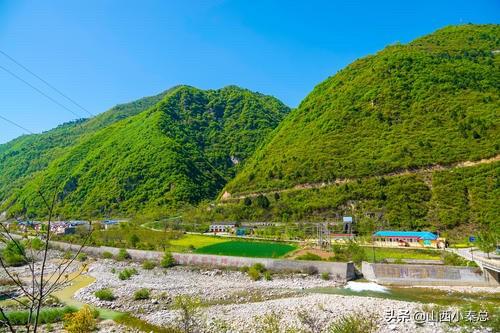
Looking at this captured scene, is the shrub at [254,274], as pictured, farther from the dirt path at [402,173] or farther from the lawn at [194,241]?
the dirt path at [402,173]

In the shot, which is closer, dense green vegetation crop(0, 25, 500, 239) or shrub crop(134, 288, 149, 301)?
shrub crop(134, 288, 149, 301)

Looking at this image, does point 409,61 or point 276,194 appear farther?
point 409,61

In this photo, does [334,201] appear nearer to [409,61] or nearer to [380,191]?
[380,191]

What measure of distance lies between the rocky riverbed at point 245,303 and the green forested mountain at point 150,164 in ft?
242

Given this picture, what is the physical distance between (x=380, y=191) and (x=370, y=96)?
48629 millimetres

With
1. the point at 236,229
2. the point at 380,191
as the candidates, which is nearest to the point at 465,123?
the point at 380,191

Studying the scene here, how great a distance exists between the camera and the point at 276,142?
12606 cm

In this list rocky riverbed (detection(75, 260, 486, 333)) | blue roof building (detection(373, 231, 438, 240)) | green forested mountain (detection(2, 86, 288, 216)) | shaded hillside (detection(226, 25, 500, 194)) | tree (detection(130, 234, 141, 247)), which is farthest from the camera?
green forested mountain (detection(2, 86, 288, 216))

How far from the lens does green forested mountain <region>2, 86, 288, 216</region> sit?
415 feet

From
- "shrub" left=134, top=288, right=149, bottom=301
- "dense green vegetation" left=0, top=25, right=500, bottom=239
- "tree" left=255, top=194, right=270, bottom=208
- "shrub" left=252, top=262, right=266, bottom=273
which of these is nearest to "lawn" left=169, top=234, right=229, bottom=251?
"dense green vegetation" left=0, top=25, right=500, bottom=239

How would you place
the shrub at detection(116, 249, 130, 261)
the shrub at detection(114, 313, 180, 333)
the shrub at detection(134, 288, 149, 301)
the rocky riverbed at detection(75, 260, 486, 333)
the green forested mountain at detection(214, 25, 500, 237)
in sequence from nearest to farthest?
the rocky riverbed at detection(75, 260, 486, 333) < the shrub at detection(114, 313, 180, 333) < the shrub at detection(134, 288, 149, 301) < the shrub at detection(116, 249, 130, 261) < the green forested mountain at detection(214, 25, 500, 237)

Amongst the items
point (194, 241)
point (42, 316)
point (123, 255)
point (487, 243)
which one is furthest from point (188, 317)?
point (194, 241)

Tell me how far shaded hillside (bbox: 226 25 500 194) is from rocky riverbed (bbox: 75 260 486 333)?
55302mm

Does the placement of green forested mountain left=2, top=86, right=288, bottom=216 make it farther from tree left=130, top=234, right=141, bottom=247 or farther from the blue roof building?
the blue roof building
